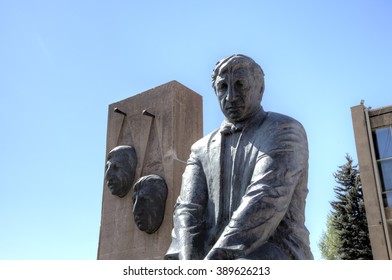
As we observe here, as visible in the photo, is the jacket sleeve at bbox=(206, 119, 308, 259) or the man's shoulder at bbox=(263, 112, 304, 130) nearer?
the jacket sleeve at bbox=(206, 119, 308, 259)

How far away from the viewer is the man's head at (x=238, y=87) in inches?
172

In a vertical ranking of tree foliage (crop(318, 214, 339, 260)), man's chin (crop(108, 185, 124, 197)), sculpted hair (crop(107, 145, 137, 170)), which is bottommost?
man's chin (crop(108, 185, 124, 197))

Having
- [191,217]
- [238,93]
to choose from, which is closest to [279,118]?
[238,93]

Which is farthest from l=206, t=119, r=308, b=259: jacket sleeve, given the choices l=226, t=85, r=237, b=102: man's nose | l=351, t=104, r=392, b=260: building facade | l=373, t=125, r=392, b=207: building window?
l=373, t=125, r=392, b=207: building window

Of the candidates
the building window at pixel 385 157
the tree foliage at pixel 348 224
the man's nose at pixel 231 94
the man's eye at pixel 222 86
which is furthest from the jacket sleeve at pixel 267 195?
the tree foliage at pixel 348 224

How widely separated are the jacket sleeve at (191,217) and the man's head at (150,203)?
1988mm

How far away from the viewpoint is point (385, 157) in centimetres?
1781

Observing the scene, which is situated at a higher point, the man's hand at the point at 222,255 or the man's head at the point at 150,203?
the man's head at the point at 150,203

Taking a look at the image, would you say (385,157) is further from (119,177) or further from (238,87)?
(238,87)

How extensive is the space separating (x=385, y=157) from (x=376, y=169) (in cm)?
56

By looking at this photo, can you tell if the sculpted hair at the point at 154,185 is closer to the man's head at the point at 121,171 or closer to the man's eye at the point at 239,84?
the man's head at the point at 121,171

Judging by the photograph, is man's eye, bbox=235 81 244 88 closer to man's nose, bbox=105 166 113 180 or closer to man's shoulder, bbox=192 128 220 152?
man's shoulder, bbox=192 128 220 152

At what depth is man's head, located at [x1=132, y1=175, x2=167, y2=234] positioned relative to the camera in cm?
645

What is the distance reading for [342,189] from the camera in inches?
1125
